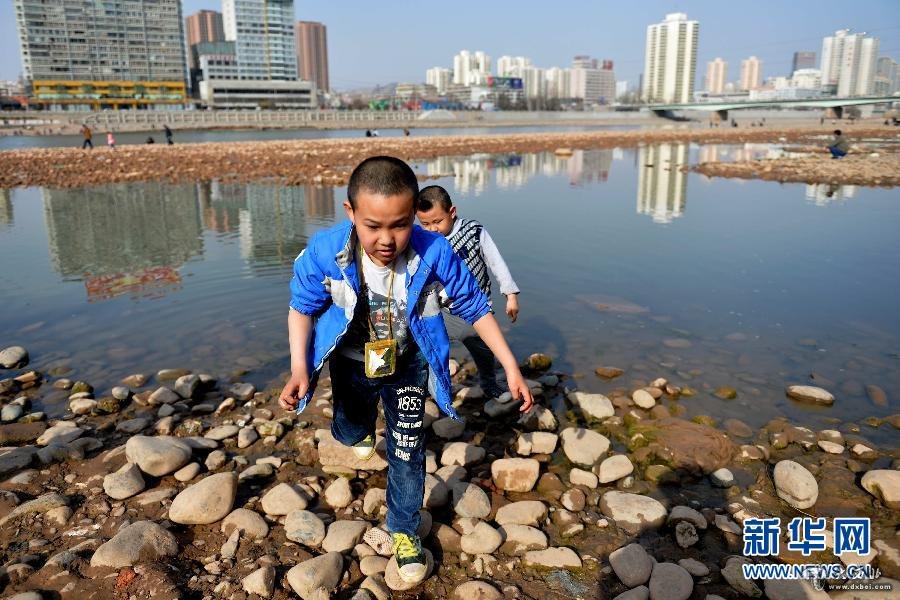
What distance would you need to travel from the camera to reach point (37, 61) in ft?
431

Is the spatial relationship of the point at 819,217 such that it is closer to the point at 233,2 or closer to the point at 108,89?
the point at 108,89

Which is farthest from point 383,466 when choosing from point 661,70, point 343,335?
point 661,70

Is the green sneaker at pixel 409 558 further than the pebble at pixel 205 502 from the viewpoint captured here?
No

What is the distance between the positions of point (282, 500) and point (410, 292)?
1.62 m

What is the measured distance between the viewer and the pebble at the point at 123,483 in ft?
11.5

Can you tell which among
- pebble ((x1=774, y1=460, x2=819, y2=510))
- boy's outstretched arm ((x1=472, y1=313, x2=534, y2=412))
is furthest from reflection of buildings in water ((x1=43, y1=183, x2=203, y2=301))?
pebble ((x1=774, y1=460, x2=819, y2=510))

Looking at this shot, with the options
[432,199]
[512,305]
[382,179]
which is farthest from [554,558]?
[432,199]

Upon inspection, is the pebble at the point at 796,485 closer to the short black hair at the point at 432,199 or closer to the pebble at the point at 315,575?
the pebble at the point at 315,575

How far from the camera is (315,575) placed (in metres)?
2.83

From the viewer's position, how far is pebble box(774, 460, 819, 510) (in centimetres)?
351

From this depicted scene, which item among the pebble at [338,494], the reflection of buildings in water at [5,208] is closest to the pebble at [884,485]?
the pebble at [338,494]

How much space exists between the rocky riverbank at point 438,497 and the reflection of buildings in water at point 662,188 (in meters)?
9.59

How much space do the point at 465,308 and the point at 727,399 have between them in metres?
3.10

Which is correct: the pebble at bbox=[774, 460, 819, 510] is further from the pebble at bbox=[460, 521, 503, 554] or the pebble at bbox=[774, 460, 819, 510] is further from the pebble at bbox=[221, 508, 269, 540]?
the pebble at bbox=[221, 508, 269, 540]
